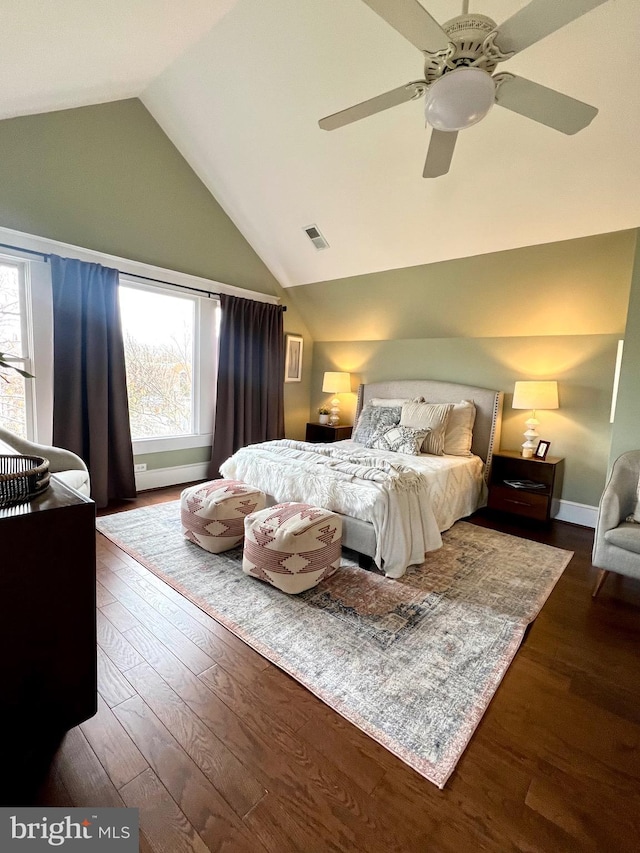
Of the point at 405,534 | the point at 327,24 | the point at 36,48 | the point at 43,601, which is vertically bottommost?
the point at 405,534

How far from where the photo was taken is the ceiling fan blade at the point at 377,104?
1.62 m

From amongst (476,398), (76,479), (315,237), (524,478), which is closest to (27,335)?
(76,479)

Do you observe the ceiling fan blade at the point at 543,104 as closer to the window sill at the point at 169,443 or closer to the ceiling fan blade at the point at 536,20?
the ceiling fan blade at the point at 536,20

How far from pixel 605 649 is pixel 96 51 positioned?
4260 mm

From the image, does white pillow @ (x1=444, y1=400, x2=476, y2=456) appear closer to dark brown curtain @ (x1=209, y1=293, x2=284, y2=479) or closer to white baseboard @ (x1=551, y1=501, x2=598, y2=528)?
white baseboard @ (x1=551, y1=501, x2=598, y2=528)

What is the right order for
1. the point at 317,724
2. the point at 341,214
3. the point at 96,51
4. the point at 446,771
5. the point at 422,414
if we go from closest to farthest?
the point at 446,771 → the point at 317,724 → the point at 96,51 → the point at 341,214 → the point at 422,414

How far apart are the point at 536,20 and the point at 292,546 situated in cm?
242

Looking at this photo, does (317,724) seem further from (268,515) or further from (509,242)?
(509,242)

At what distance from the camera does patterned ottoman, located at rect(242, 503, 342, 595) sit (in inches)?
87.1

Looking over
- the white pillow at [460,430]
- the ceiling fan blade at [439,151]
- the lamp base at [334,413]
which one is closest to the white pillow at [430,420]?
the white pillow at [460,430]

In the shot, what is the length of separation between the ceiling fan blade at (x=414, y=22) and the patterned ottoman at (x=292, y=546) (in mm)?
2220

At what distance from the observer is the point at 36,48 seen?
1.92m

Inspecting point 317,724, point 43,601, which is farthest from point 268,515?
point 43,601

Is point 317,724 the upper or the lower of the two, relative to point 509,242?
lower
